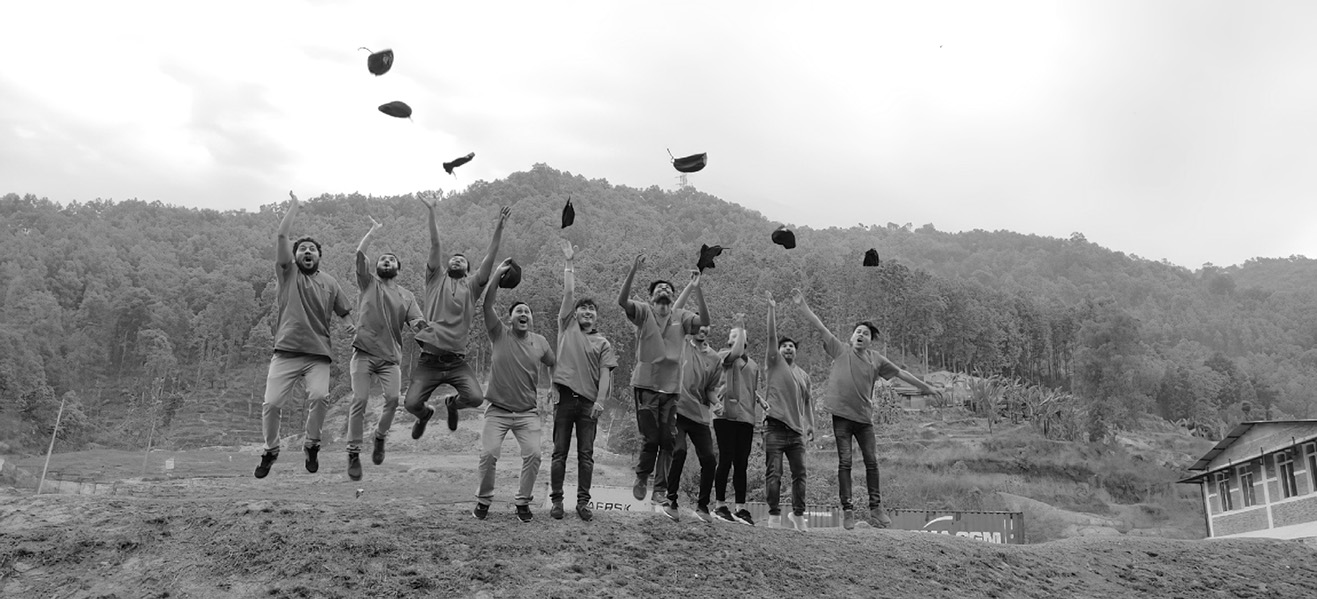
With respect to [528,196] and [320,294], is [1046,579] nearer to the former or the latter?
[320,294]

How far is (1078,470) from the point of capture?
49.8 metres

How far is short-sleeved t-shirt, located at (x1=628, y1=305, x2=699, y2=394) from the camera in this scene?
10312 mm

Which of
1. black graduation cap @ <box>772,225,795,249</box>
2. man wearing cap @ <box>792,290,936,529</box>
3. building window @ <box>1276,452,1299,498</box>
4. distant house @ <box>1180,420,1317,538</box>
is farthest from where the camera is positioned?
building window @ <box>1276,452,1299,498</box>

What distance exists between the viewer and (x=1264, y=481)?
2706cm

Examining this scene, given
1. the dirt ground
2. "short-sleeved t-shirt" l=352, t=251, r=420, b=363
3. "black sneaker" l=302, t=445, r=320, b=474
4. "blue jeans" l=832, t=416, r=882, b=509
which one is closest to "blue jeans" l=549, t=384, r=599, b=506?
→ the dirt ground

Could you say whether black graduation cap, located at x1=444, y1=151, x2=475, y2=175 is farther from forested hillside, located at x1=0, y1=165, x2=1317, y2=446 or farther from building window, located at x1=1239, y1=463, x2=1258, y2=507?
forested hillside, located at x1=0, y1=165, x2=1317, y2=446

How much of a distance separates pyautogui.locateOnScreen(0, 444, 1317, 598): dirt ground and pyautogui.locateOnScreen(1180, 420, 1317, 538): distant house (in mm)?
15001

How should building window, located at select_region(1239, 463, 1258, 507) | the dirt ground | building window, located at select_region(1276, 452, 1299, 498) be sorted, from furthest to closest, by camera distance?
building window, located at select_region(1239, 463, 1258, 507)
building window, located at select_region(1276, 452, 1299, 498)
the dirt ground

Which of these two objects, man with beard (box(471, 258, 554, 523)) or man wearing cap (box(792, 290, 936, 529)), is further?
man wearing cap (box(792, 290, 936, 529))

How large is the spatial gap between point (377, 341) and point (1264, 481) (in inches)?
1084

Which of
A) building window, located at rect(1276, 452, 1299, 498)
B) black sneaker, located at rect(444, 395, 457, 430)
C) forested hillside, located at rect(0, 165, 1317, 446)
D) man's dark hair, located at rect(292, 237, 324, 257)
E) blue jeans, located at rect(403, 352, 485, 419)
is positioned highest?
forested hillside, located at rect(0, 165, 1317, 446)

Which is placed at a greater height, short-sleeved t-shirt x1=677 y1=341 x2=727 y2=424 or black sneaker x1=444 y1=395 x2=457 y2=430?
short-sleeved t-shirt x1=677 y1=341 x2=727 y2=424

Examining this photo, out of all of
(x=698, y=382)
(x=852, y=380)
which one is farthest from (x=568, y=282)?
(x=852, y=380)

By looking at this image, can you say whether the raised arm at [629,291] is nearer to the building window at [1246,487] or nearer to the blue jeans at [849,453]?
the blue jeans at [849,453]
